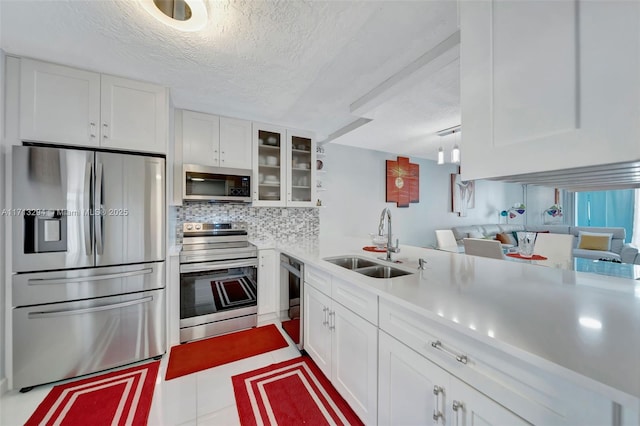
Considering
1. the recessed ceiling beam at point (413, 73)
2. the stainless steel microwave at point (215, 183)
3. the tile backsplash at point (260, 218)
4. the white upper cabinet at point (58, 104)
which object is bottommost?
the tile backsplash at point (260, 218)

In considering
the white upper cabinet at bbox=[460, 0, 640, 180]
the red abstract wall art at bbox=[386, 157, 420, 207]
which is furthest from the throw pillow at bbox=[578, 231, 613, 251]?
the white upper cabinet at bbox=[460, 0, 640, 180]

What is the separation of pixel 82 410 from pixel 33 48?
2.40 metres

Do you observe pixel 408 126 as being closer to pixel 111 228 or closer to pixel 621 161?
pixel 621 161

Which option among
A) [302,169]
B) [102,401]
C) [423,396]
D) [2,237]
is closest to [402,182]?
[302,169]

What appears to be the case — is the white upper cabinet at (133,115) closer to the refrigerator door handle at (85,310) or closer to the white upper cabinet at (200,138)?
the white upper cabinet at (200,138)

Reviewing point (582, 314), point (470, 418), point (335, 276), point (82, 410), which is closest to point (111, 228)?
point (82, 410)

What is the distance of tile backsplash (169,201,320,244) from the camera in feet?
9.18

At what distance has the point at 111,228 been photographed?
1.86 meters

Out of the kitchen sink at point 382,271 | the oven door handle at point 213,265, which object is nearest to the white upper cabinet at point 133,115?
the oven door handle at point 213,265

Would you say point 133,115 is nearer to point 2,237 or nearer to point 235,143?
point 235,143

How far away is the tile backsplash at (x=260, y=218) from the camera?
2.80m

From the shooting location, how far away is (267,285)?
2.65m

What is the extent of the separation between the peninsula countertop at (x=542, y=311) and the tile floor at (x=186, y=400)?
113cm

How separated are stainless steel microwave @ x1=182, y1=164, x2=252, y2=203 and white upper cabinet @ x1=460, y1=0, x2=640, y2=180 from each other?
2355 mm
